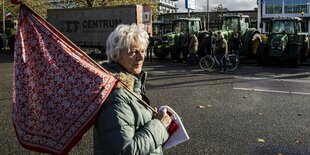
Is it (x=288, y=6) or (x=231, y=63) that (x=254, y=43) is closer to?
(x=231, y=63)

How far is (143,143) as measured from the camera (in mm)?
2066

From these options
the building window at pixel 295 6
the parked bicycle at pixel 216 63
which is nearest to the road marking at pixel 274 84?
the parked bicycle at pixel 216 63

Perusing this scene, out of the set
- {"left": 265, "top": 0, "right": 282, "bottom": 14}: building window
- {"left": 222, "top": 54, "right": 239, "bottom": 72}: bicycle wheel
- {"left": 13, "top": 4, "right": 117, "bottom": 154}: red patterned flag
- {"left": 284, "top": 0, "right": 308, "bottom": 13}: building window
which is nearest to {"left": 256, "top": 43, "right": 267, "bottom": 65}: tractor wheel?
{"left": 222, "top": 54, "right": 239, "bottom": 72}: bicycle wheel

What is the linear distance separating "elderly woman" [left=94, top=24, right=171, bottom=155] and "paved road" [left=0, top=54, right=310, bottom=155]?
2.97 metres

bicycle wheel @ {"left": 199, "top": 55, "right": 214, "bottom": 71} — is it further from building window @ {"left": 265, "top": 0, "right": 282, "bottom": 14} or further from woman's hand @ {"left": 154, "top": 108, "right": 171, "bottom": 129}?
building window @ {"left": 265, "top": 0, "right": 282, "bottom": 14}

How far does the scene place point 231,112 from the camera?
7.62m

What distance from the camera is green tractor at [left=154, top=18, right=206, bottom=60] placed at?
2016cm

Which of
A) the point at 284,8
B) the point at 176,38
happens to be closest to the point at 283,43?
the point at 176,38

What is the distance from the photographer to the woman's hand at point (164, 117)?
2.31m

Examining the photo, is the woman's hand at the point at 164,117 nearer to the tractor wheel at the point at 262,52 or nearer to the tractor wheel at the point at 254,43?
the tractor wheel at the point at 262,52

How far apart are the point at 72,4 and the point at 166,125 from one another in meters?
33.6

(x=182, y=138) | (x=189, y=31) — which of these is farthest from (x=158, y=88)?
(x=189, y=31)

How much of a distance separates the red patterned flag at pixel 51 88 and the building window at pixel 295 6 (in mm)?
73121

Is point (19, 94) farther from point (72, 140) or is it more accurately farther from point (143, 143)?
point (143, 143)
